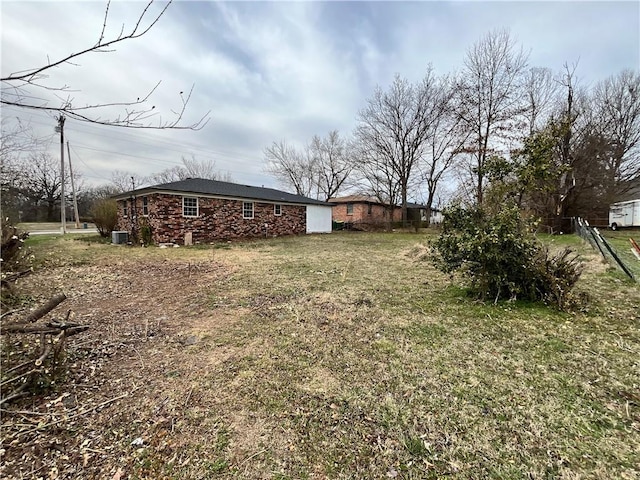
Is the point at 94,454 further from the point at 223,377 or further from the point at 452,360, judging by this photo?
the point at 452,360

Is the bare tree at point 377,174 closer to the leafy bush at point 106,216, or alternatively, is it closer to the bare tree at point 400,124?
the bare tree at point 400,124

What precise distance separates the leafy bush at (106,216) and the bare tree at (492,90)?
19584mm

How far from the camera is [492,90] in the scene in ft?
55.9

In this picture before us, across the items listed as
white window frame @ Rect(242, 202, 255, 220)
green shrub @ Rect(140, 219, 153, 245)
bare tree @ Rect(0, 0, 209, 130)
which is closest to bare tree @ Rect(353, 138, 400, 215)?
white window frame @ Rect(242, 202, 255, 220)

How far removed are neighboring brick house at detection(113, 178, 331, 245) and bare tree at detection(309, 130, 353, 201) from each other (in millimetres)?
12609

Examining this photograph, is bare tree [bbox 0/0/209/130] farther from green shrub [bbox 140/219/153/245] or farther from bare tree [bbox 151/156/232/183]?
bare tree [bbox 151/156/232/183]

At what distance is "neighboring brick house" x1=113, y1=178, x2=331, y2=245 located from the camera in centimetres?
1200

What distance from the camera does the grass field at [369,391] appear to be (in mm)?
1640

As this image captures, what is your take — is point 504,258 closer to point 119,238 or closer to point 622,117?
point 119,238

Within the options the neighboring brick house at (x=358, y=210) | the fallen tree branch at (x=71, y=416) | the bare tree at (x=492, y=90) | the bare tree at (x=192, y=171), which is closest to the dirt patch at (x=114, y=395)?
the fallen tree branch at (x=71, y=416)

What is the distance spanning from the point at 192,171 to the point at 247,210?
81.4 feet

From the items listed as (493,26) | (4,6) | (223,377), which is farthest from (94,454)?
(493,26)

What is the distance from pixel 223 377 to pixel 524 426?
2.26 m

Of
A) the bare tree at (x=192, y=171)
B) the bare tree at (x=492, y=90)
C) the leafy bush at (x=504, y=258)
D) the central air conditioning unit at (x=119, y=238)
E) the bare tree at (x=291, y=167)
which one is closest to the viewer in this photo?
the leafy bush at (x=504, y=258)
